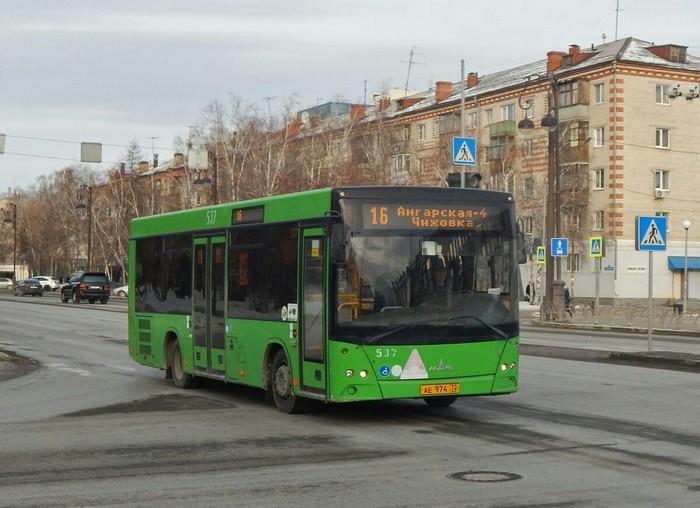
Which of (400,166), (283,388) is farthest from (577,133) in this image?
(283,388)

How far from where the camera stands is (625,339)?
33375 mm

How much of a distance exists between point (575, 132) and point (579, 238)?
22.1ft

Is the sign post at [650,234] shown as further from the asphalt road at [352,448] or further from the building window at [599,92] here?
the building window at [599,92]

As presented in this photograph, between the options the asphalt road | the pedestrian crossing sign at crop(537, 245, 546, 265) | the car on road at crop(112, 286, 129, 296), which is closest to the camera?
the asphalt road

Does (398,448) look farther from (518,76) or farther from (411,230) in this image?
(518,76)

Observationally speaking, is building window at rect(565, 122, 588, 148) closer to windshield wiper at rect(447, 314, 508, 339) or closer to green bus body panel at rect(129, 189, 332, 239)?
green bus body panel at rect(129, 189, 332, 239)

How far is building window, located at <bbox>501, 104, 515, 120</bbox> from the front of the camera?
79.8m

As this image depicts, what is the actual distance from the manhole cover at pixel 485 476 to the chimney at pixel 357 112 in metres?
58.6

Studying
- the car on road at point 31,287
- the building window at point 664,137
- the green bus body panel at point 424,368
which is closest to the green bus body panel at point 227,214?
the green bus body panel at point 424,368

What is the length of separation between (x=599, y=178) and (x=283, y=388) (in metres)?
61.7

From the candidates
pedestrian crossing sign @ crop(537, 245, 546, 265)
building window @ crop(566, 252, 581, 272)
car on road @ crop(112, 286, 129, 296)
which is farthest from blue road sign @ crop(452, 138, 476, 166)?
car on road @ crop(112, 286, 129, 296)

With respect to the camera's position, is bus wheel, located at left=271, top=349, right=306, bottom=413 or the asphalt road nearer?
the asphalt road

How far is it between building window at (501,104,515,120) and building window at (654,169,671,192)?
35.8 feet

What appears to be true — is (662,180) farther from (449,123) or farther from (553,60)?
(449,123)
